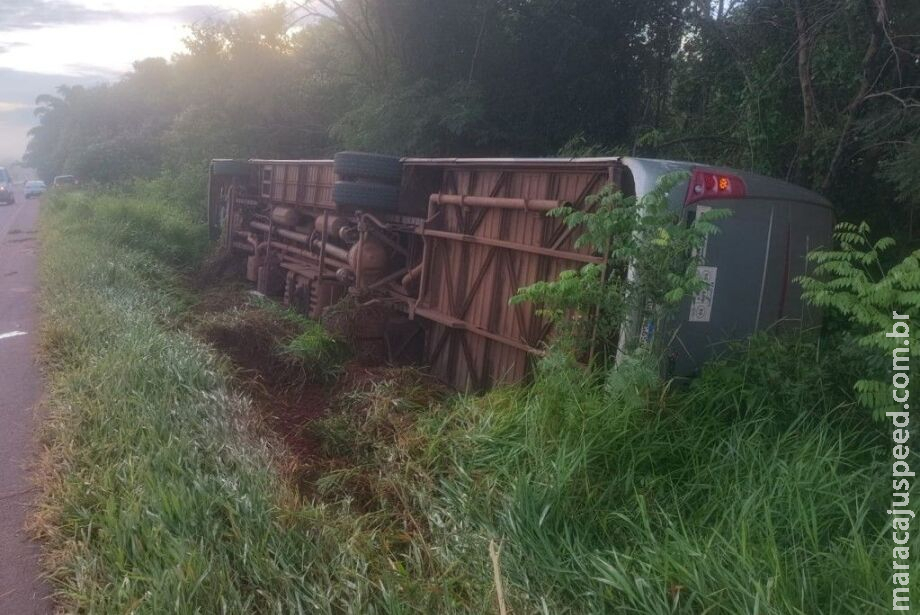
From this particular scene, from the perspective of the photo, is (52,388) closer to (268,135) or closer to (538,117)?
(538,117)

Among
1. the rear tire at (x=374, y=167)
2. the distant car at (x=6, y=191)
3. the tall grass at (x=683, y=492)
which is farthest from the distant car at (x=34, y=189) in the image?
the tall grass at (x=683, y=492)

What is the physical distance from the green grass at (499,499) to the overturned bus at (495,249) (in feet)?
2.59

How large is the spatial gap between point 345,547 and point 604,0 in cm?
1279

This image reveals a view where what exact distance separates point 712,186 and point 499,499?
108 inches

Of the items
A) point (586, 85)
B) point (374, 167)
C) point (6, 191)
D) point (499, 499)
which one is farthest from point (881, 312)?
point (6, 191)

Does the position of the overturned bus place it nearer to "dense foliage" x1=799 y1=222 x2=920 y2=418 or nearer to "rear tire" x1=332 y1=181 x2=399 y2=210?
"rear tire" x1=332 y1=181 x2=399 y2=210

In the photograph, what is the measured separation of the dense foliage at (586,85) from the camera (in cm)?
872

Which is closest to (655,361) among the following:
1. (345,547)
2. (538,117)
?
(345,547)

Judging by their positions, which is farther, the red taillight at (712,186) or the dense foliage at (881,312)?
the red taillight at (712,186)

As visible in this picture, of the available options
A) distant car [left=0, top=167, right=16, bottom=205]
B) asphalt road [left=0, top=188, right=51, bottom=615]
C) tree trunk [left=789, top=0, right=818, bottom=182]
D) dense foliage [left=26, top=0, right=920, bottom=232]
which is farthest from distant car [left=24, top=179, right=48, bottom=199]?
tree trunk [left=789, top=0, right=818, bottom=182]

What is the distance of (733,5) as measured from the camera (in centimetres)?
1142

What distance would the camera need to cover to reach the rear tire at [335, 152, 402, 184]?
8633mm

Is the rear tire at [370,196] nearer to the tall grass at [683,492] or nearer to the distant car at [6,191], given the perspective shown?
the tall grass at [683,492]

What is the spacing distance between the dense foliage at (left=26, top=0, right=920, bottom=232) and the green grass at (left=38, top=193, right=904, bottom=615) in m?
4.48
